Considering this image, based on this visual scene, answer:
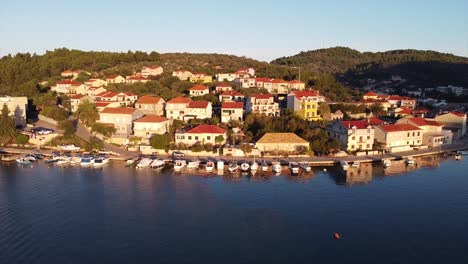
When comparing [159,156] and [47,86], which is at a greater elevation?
[47,86]

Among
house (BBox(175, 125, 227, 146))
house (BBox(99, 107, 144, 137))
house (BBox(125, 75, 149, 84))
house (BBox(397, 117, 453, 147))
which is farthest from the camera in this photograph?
house (BBox(125, 75, 149, 84))

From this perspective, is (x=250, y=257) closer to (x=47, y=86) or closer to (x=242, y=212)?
(x=242, y=212)

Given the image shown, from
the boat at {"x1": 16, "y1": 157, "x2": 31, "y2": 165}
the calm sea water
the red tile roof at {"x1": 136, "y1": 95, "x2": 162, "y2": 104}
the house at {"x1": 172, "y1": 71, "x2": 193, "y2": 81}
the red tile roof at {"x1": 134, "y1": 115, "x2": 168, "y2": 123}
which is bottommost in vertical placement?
the calm sea water

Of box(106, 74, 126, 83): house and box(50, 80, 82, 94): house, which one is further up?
box(106, 74, 126, 83): house

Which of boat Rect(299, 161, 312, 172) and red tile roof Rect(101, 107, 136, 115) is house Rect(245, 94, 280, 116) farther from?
boat Rect(299, 161, 312, 172)

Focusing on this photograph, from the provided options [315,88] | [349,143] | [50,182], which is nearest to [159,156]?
[50,182]

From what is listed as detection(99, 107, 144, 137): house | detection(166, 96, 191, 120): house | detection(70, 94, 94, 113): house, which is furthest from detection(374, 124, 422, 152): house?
detection(70, 94, 94, 113): house
